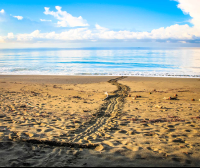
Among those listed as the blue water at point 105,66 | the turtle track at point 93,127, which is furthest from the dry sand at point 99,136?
the blue water at point 105,66

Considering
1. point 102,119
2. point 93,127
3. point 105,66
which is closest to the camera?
point 93,127

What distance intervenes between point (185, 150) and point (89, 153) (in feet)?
8.22

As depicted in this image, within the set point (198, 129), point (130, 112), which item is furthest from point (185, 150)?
point (130, 112)

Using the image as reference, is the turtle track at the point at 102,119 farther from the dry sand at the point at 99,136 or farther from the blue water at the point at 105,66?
the blue water at the point at 105,66

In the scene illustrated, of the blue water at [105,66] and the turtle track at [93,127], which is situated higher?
the blue water at [105,66]

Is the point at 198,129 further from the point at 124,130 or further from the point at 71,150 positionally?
the point at 71,150

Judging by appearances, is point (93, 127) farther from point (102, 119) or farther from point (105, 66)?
point (105, 66)

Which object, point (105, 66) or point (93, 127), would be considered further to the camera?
point (105, 66)

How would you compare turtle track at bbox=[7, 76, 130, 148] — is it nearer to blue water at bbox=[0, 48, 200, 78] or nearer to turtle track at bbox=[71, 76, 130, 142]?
turtle track at bbox=[71, 76, 130, 142]

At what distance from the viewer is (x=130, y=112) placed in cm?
791

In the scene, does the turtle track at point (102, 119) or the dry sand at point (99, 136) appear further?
the turtle track at point (102, 119)

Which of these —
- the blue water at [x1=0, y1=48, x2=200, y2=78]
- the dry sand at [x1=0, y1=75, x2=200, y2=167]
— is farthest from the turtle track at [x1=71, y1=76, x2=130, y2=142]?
the blue water at [x1=0, y1=48, x2=200, y2=78]

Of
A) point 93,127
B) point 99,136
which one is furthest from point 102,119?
point 99,136

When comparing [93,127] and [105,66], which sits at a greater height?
[105,66]
